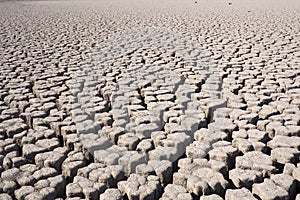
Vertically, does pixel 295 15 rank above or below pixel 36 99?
above

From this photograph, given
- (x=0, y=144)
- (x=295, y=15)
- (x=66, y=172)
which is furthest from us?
(x=295, y=15)

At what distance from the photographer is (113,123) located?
2.48 metres

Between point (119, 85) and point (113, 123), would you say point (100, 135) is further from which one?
point (119, 85)

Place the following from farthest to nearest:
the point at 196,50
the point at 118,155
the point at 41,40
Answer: the point at 41,40 < the point at 196,50 < the point at 118,155

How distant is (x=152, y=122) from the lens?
8.15 ft

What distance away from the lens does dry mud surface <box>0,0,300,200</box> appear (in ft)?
5.87

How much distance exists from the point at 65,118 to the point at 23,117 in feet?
1.05

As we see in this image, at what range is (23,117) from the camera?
2.65 m

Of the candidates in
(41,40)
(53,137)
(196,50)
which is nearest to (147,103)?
(53,137)

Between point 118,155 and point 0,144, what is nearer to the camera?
point 118,155

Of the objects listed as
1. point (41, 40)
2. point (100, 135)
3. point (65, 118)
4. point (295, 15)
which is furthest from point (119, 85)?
point (295, 15)

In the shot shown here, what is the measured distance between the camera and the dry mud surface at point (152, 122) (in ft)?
5.87

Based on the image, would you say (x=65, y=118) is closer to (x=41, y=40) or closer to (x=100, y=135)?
(x=100, y=135)

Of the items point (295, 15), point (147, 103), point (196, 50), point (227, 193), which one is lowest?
point (227, 193)
